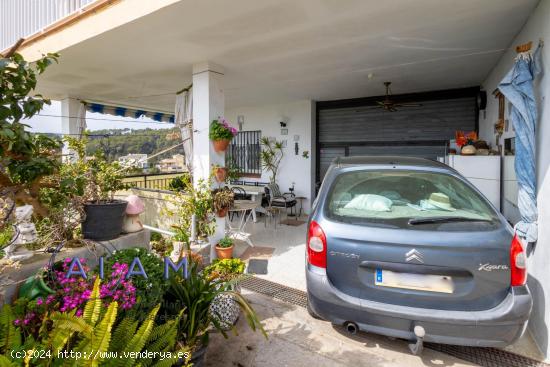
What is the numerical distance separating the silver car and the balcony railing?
4778mm

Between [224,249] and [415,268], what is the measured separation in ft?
10.1

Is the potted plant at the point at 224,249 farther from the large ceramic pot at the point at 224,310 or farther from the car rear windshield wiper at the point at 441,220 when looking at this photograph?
the car rear windshield wiper at the point at 441,220

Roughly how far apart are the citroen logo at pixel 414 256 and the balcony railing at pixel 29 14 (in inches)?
202

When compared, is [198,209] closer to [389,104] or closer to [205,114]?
[205,114]

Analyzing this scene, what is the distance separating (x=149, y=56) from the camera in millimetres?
4629

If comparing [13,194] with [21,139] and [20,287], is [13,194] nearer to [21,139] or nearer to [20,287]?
[21,139]

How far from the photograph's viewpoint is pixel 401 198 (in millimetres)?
2646

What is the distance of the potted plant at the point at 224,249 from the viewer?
4543 mm

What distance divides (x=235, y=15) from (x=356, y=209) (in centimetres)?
251

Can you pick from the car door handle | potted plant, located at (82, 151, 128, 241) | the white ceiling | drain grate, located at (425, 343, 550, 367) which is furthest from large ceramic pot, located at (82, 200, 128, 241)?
drain grate, located at (425, 343, 550, 367)

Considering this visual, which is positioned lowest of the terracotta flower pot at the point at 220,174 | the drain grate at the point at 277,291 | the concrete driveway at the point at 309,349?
the concrete driveway at the point at 309,349

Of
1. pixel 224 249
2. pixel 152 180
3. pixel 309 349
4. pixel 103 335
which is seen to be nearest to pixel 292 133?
pixel 152 180

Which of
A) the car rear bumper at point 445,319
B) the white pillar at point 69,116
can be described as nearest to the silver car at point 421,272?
the car rear bumper at point 445,319

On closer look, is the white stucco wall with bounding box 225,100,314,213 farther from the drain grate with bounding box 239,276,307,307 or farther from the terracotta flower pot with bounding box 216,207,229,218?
the drain grate with bounding box 239,276,307,307
